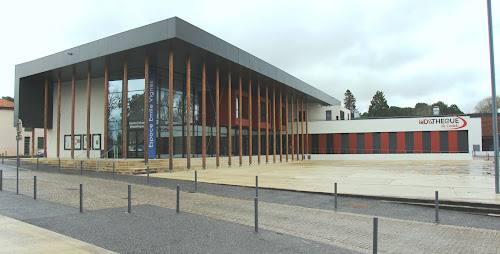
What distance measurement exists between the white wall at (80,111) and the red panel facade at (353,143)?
3257cm

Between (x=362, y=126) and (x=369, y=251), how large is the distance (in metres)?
43.1

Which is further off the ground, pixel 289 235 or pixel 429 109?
pixel 429 109

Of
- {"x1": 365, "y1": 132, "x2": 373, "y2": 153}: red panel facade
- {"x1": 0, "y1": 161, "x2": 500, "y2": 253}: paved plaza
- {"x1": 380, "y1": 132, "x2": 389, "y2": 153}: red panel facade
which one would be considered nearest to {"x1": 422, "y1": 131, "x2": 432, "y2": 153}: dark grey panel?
{"x1": 380, "y1": 132, "x2": 389, "y2": 153}: red panel facade

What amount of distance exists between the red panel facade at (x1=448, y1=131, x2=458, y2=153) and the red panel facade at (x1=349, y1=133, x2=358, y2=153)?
37.3ft

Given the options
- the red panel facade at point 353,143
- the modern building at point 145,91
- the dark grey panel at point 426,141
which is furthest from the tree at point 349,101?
the modern building at point 145,91

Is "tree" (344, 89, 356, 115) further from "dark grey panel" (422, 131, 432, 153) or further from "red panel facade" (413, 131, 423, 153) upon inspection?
"dark grey panel" (422, 131, 432, 153)

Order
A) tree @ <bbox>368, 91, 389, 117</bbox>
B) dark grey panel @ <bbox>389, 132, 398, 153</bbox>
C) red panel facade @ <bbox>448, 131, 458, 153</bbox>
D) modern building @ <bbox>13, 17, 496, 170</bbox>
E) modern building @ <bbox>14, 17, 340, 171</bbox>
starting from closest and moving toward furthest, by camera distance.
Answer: modern building @ <bbox>14, 17, 340, 171</bbox> < modern building @ <bbox>13, 17, 496, 170</bbox> < red panel facade @ <bbox>448, 131, 458, 153</bbox> < dark grey panel @ <bbox>389, 132, 398, 153</bbox> < tree @ <bbox>368, 91, 389, 117</bbox>

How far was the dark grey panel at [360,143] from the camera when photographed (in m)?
47.3

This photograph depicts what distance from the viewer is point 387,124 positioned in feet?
151

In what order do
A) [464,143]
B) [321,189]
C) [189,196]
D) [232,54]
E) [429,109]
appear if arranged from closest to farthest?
[189,196], [321,189], [232,54], [464,143], [429,109]

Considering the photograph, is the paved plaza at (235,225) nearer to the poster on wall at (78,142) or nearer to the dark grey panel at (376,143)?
the poster on wall at (78,142)

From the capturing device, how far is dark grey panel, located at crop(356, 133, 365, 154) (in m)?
47.3

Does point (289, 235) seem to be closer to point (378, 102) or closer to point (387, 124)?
point (387, 124)

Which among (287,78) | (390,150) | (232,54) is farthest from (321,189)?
(390,150)
